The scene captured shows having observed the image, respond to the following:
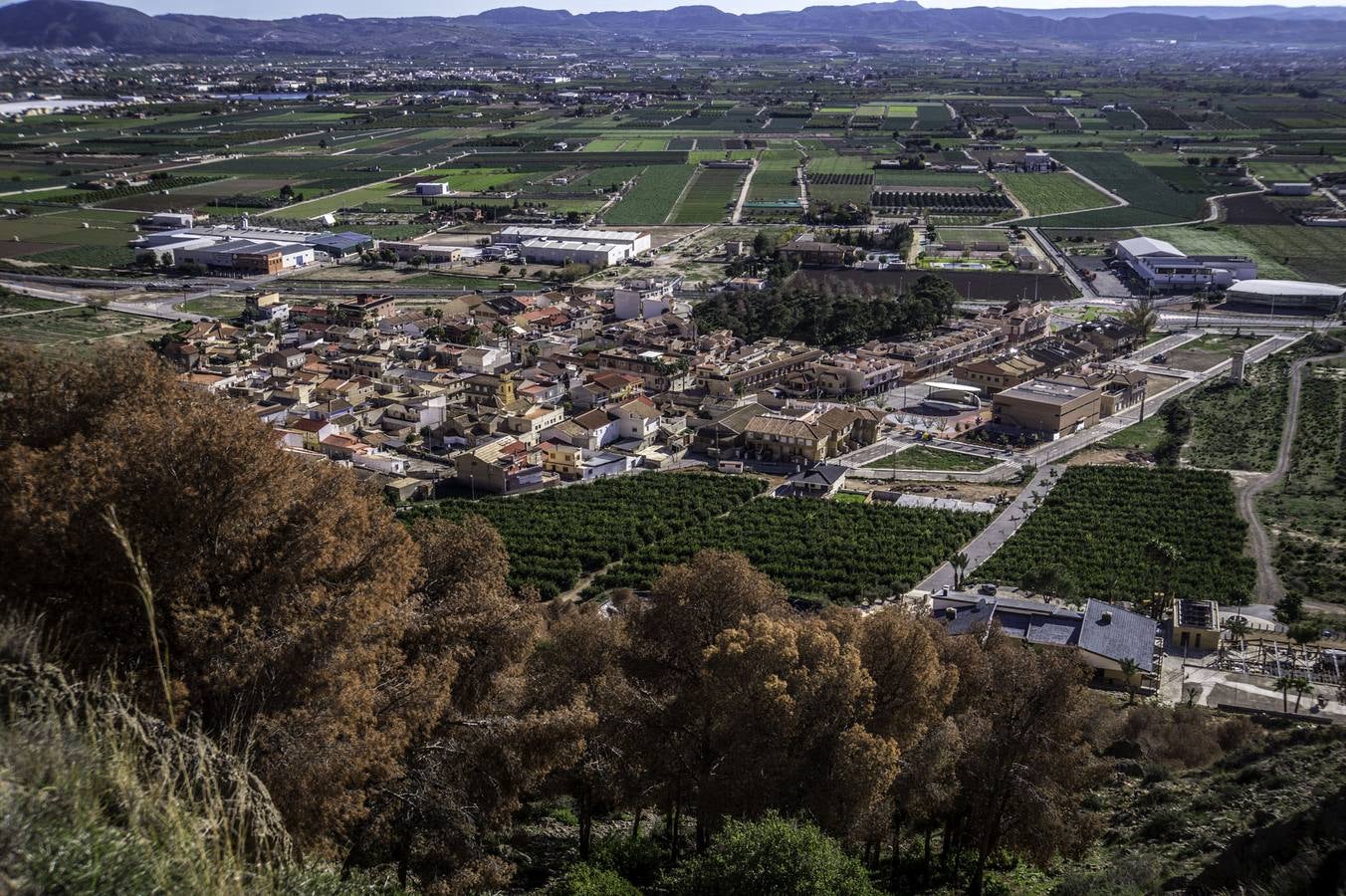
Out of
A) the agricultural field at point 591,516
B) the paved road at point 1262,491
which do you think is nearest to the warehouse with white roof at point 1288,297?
the paved road at point 1262,491

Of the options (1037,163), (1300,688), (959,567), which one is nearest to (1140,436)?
(959,567)

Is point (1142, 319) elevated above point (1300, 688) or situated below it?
above

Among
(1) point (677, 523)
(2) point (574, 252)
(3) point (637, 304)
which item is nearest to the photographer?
(1) point (677, 523)

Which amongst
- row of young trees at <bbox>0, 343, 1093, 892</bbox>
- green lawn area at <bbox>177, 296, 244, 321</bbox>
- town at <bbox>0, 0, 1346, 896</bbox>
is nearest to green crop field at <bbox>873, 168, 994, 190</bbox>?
town at <bbox>0, 0, 1346, 896</bbox>

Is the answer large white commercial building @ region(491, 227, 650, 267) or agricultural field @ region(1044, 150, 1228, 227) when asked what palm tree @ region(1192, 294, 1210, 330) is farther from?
large white commercial building @ region(491, 227, 650, 267)

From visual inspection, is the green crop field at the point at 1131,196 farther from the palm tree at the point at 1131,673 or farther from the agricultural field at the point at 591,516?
the palm tree at the point at 1131,673

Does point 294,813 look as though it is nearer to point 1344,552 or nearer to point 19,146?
point 1344,552

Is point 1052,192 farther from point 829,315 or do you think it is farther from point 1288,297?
point 829,315

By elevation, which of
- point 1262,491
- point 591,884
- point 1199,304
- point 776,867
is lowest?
point 1262,491
